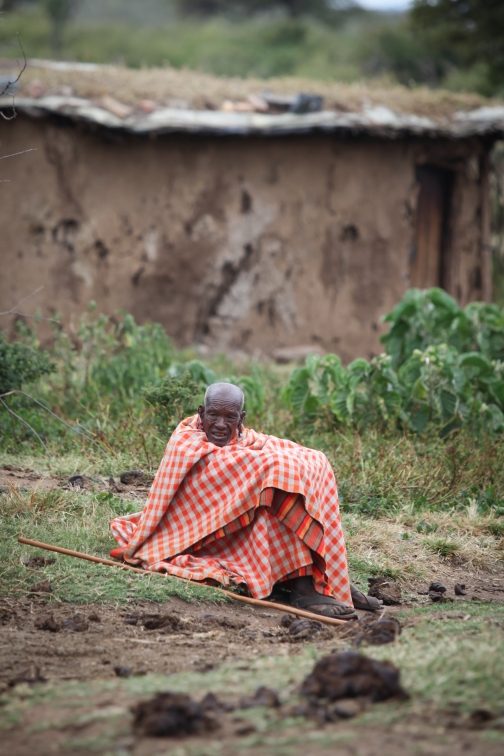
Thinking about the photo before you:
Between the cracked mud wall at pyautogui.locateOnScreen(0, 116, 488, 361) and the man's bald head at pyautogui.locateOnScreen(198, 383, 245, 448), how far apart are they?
16.5ft

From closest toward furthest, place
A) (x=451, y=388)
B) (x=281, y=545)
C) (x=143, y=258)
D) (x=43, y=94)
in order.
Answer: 1. (x=281, y=545)
2. (x=451, y=388)
3. (x=43, y=94)
4. (x=143, y=258)

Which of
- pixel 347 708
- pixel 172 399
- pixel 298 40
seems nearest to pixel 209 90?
pixel 172 399

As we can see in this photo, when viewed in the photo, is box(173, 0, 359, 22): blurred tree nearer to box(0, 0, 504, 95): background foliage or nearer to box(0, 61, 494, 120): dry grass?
box(0, 0, 504, 95): background foliage

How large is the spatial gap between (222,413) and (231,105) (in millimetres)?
5756

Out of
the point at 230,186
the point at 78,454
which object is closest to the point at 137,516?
the point at 78,454

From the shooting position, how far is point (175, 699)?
2.16m

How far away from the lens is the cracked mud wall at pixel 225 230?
835cm

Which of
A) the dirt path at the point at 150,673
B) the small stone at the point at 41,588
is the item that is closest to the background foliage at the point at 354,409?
the dirt path at the point at 150,673

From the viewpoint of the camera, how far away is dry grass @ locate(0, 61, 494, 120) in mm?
8445

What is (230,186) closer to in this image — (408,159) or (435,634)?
(408,159)

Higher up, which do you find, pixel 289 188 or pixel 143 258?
pixel 289 188

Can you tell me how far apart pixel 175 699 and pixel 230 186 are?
7456 millimetres

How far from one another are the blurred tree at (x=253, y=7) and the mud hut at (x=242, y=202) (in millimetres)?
24425

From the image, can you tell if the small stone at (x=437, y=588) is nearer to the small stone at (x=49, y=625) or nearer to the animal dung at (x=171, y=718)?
the small stone at (x=49, y=625)
